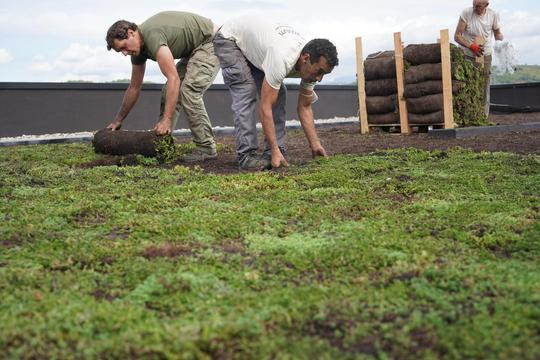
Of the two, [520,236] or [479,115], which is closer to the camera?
[520,236]

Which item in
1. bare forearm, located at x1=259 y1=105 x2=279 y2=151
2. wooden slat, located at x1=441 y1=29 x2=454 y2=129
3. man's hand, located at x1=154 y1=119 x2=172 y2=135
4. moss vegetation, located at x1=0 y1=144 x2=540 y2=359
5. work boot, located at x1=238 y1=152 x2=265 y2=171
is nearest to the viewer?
moss vegetation, located at x1=0 y1=144 x2=540 y2=359

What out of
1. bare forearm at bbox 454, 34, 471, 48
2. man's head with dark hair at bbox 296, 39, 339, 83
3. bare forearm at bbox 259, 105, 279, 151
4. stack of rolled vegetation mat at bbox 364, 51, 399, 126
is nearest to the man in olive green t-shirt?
bare forearm at bbox 259, 105, 279, 151

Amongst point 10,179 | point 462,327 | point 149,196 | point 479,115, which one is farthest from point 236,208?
point 479,115

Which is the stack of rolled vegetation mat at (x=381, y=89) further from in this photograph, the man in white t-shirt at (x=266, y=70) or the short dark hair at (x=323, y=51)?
the short dark hair at (x=323, y=51)

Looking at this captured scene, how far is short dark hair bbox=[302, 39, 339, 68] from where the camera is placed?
177 inches

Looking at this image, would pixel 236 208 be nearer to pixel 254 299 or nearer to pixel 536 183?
pixel 254 299

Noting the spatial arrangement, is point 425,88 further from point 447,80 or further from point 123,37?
point 123,37

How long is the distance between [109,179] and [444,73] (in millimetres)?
5659

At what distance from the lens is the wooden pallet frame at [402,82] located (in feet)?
28.5

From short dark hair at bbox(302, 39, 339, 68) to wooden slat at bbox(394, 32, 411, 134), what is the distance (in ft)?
16.5

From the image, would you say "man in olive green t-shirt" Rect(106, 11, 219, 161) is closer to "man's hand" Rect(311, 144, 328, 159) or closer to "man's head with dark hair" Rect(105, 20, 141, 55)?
"man's head with dark hair" Rect(105, 20, 141, 55)

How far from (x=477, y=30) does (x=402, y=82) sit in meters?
1.33

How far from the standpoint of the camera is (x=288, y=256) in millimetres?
2590

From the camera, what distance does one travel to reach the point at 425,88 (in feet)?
29.6
